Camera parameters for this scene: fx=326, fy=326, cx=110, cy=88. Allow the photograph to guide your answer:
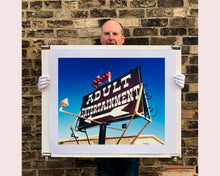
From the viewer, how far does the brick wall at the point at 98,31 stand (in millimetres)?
3803

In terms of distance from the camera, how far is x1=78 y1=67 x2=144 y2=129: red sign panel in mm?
3053

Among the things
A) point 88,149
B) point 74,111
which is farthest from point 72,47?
point 88,149

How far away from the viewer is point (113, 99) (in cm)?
307

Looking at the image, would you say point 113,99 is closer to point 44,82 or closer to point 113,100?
point 113,100

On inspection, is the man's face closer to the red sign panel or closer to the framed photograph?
the framed photograph

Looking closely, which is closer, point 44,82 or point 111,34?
point 44,82

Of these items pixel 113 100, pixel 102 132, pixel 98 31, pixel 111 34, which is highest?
pixel 98 31

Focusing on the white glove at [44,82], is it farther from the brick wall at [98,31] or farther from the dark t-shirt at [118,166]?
the dark t-shirt at [118,166]

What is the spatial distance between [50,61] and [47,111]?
477 mm

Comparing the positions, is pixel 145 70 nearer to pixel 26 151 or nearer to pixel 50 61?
pixel 50 61

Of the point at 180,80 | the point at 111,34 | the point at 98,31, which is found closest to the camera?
the point at 180,80

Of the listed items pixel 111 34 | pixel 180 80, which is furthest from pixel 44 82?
pixel 180 80

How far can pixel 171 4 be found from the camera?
380cm

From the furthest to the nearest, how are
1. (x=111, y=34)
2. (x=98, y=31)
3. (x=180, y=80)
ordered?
1. (x=98, y=31)
2. (x=111, y=34)
3. (x=180, y=80)
